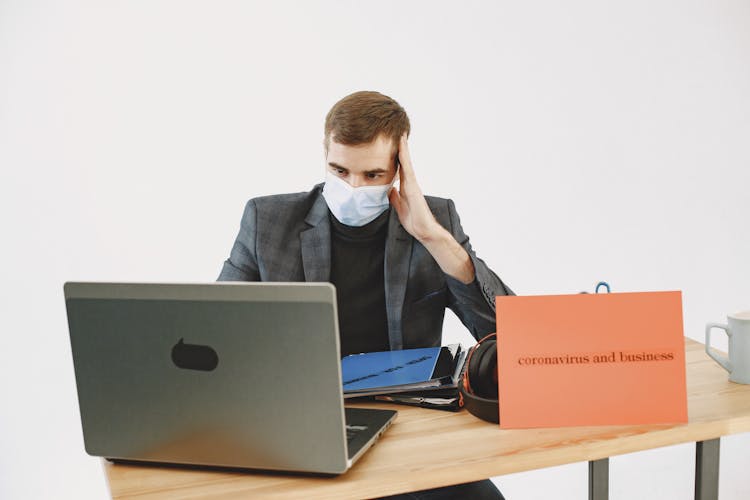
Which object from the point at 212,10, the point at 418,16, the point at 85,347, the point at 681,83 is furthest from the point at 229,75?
the point at 681,83

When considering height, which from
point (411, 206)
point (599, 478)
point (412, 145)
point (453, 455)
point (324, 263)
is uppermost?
point (412, 145)

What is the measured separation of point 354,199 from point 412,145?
3.50 feet

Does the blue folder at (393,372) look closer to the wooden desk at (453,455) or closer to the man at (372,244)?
the wooden desk at (453,455)

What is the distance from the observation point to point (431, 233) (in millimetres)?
1420

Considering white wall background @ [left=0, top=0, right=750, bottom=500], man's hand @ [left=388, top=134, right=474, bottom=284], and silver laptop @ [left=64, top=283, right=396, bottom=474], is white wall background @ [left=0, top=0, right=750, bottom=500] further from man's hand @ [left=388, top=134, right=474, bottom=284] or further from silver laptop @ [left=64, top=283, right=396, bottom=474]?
silver laptop @ [left=64, top=283, right=396, bottom=474]

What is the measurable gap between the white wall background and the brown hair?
2.95 feet

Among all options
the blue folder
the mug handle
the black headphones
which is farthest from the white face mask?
the mug handle

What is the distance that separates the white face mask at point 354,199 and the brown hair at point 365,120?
0.09 meters

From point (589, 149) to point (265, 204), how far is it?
156 cm

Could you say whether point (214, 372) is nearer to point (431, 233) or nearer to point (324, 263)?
point (431, 233)

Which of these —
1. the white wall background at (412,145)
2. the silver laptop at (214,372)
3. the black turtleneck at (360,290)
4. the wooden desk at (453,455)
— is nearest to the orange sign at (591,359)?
the wooden desk at (453,455)

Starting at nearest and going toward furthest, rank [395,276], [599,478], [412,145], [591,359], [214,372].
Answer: [214,372]
[591,359]
[599,478]
[395,276]
[412,145]

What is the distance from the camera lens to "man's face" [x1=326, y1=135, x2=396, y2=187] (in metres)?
1.46

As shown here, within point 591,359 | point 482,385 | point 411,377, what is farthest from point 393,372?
point 591,359
